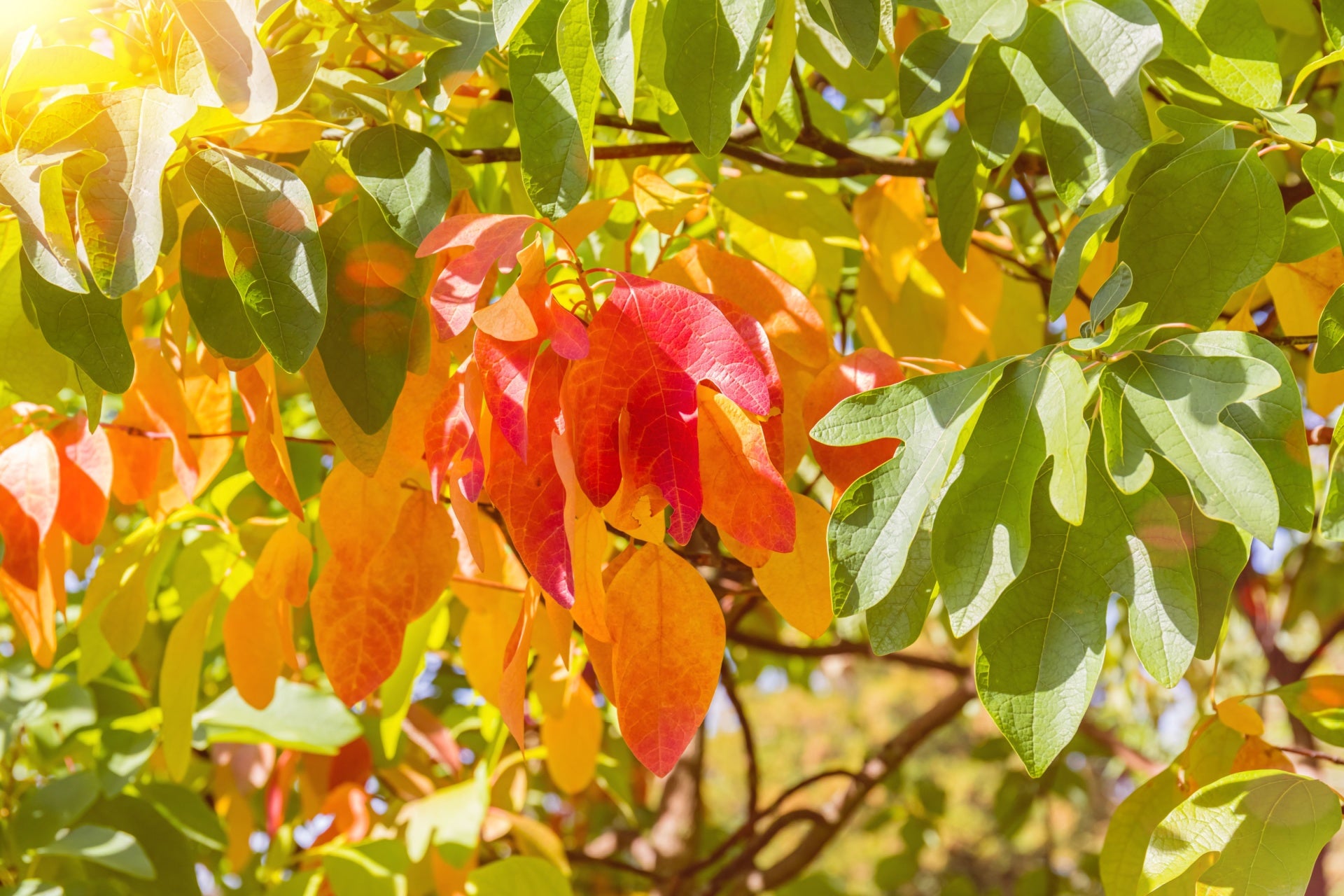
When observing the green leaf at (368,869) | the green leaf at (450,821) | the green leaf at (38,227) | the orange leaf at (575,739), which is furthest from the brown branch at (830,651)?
the green leaf at (38,227)

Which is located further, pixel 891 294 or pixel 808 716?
pixel 808 716

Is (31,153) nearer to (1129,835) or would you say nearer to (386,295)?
(386,295)

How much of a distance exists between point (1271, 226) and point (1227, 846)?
37 cm

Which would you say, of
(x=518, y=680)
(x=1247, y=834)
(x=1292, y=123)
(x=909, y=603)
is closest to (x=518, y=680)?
(x=518, y=680)

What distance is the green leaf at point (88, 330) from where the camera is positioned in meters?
0.66

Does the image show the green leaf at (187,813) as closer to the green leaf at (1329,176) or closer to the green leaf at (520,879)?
the green leaf at (520,879)

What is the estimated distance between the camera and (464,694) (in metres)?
2.12

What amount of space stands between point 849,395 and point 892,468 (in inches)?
4.7

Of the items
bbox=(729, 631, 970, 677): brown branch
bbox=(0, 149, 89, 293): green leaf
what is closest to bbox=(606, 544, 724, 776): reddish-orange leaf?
bbox=(0, 149, 89, 293): green leaf

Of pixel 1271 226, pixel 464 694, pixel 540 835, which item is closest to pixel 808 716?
pixel 464 694

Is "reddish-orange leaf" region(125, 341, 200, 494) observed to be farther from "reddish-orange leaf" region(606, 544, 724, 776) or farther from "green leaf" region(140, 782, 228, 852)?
"green leaf" region(140, 782, 228, 852)

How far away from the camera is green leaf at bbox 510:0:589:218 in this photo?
0.66 meters

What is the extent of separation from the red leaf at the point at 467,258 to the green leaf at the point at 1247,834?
0.53 m

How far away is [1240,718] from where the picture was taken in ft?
2.67
